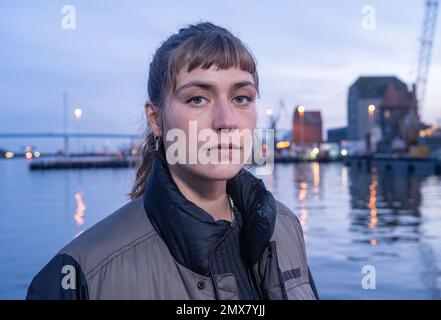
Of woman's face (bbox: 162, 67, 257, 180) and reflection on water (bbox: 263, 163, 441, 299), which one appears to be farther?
reflection on water (bbox: 263, 163, 441, 299)

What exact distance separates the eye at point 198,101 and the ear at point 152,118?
→ 303 mm

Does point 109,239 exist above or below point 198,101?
below

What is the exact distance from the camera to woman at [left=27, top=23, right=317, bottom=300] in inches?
82.7

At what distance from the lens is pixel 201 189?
7.91 feet

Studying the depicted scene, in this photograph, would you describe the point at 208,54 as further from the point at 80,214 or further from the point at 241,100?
the point at 80,214

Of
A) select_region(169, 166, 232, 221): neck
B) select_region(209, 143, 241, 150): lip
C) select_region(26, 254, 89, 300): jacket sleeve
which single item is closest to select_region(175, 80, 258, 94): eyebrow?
select_region(209, 143, 241, 150): lip

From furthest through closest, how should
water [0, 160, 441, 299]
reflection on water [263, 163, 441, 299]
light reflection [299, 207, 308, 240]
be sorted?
1. light reflection [299, 207, 308, 240]
2. water [0, 160, 441, 299]
3. reflection on water [263, 163, 441, 299]

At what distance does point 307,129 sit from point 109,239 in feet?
570

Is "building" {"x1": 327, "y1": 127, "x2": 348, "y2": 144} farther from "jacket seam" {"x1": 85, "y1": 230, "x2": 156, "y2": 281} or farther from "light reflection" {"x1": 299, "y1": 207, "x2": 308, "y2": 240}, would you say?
"jacket seam" {"x1": 85, "y1": 230, "x2": 156, "y2": 281}

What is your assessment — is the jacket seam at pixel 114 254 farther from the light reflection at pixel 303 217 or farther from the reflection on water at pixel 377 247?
the light reflection at pixel 303 217

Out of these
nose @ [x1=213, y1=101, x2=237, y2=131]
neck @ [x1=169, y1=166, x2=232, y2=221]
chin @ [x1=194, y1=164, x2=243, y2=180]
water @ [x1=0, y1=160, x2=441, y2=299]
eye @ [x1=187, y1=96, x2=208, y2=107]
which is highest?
eye @ [x1=187, y1=96, x2=208, y2=107]

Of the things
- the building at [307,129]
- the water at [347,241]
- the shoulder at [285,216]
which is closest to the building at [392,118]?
the building at [307,129]

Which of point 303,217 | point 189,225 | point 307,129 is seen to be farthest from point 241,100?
point 307,129
